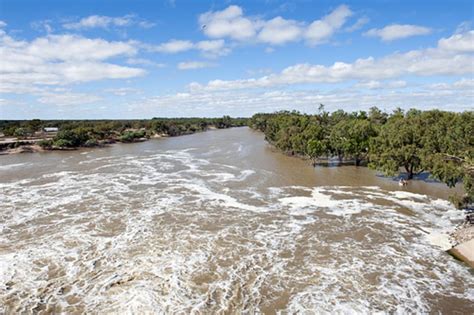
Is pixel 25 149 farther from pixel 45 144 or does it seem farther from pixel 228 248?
pixel 228 248

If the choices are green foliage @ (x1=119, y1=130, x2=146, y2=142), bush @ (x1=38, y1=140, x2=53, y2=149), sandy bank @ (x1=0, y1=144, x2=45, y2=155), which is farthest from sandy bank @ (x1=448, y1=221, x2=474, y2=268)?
green foliage @ (x1=119, y1=130, x2=146, y2=142)

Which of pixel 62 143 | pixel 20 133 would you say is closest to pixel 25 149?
pixel 62 143

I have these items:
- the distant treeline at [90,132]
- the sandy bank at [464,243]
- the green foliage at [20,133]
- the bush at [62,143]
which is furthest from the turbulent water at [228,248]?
the green foliage at [20,133]

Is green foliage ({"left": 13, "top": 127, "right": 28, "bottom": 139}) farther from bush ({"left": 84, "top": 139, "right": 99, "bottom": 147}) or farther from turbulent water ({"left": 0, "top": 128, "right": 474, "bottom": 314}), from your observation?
turbulent water ({"left": 0, "top": 128, "right": 474, "bottom": 314})

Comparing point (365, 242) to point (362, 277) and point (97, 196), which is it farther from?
point (97, 196)

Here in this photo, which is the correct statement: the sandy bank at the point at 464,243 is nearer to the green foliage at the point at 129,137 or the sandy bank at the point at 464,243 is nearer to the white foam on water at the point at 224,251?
the white foam on water at the point at 224,251
